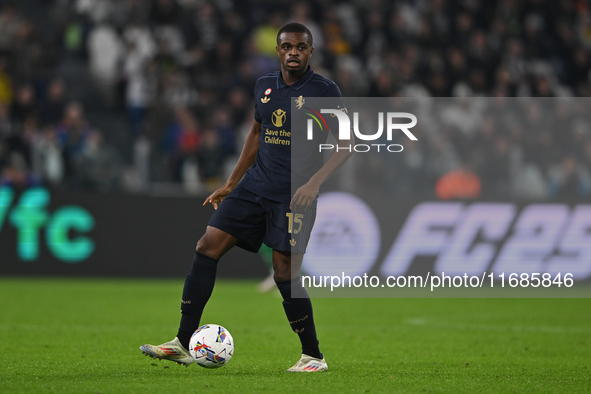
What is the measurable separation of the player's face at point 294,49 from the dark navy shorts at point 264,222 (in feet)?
2.82

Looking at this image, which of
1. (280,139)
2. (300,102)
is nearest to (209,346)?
(280,139)

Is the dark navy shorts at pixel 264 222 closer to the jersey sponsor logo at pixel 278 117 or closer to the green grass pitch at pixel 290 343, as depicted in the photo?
the jersey sponsor logo at pixel 278 117

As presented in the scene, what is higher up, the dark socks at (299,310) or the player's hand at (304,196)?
the player's hand at (304,196)

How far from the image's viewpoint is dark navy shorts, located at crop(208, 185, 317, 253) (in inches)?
198

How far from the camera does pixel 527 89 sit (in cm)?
1628

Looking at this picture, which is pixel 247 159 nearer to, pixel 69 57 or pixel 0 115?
pixel 0 115

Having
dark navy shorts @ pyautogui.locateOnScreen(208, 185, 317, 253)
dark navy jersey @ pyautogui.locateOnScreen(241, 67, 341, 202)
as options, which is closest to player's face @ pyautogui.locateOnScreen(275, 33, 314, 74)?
dark navy jersey @ pyautogui.locateOnScreen(241, 67, 341, 202)

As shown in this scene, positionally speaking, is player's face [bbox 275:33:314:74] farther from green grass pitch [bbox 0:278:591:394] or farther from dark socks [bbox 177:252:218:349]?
green grass pitch [bbox 0:278:591:394]

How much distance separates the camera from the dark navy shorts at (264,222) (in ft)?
16.5

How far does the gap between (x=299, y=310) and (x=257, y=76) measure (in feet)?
34.1

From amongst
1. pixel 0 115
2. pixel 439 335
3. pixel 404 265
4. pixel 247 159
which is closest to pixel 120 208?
pixel 0 115

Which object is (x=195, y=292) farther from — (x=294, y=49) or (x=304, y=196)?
(x=294, y=49)

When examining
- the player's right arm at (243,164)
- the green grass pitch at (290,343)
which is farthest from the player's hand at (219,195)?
the green grass pitch at (290,343)

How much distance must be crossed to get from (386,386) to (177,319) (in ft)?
13.9
